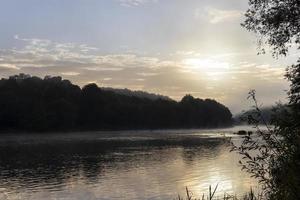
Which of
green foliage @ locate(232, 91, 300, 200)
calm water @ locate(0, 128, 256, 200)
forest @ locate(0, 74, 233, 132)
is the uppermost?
forest @ locate(0, 74, 233, 132)

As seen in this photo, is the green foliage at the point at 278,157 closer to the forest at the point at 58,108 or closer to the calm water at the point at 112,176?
the calm water at the point at 112,176

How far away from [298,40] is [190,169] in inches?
2004

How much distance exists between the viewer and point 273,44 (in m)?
17.6

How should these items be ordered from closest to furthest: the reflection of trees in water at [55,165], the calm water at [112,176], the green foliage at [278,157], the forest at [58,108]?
the green foliage at [278,157] → the calm water at [112,176] → the reflection of trees in water at [55,165] → the forest at [58,108]

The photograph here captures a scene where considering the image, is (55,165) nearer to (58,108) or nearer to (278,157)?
(278,157)

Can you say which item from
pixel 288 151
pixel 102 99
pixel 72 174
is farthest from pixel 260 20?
pixel 102 99

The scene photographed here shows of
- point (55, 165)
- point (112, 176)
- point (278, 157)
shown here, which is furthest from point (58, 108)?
point (278, 157)

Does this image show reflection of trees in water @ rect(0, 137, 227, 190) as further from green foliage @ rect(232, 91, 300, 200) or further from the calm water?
green foliage @ rect(232, 91, 300, 200)

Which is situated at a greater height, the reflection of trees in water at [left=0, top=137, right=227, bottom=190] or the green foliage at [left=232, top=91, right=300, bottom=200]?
the green foliage at [left=232, top=91, right=300, bottom=200]

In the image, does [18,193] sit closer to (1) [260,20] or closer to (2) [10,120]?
(1) [260,20]

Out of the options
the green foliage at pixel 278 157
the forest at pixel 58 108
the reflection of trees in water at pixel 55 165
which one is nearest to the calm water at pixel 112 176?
the reflection of trees in water at pixel 55 165

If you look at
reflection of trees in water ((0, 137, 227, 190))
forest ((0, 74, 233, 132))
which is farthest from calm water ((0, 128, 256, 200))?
forest ((0, 74, 233, 132))

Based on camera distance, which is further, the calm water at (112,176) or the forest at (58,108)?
the forest at (58,108)

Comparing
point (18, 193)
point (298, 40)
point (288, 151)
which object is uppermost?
point (298, 40)
